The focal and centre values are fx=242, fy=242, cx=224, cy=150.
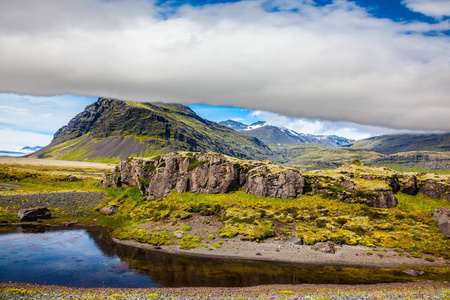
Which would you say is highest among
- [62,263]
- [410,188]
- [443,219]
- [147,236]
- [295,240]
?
[410,188]

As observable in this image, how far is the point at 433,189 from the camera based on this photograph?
80.1 meters

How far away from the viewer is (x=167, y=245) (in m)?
60.0

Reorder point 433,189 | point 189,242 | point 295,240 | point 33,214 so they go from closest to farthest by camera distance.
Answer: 1. point 295,240
2. point 189,242
3. point 33,214
4. point 433,189

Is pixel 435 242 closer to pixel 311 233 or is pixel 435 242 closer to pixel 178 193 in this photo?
pixel 311 233

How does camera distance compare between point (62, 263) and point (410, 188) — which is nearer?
point (62, 263)

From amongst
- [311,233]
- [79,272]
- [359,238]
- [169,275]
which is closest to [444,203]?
[359,238]

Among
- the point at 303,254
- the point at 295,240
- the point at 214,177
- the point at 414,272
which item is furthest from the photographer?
the point at 214,177

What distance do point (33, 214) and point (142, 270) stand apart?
171 ft

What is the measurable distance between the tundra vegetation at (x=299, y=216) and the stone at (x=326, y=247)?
1.56 m

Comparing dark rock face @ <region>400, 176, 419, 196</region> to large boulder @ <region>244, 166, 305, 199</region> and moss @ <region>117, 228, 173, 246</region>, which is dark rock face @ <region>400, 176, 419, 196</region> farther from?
moss @ <region>117, 228, 173, 246</region>

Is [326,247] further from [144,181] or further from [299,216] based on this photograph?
[144,181]

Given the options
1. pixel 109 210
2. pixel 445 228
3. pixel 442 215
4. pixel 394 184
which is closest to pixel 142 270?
pixel 109 210

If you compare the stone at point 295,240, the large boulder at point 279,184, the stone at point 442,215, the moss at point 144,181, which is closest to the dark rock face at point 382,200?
the stone at point 442,215

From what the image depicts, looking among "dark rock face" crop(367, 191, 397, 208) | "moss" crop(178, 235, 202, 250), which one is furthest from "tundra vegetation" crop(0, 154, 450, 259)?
"dark rock face" crop(367, 191, 397, 208)
